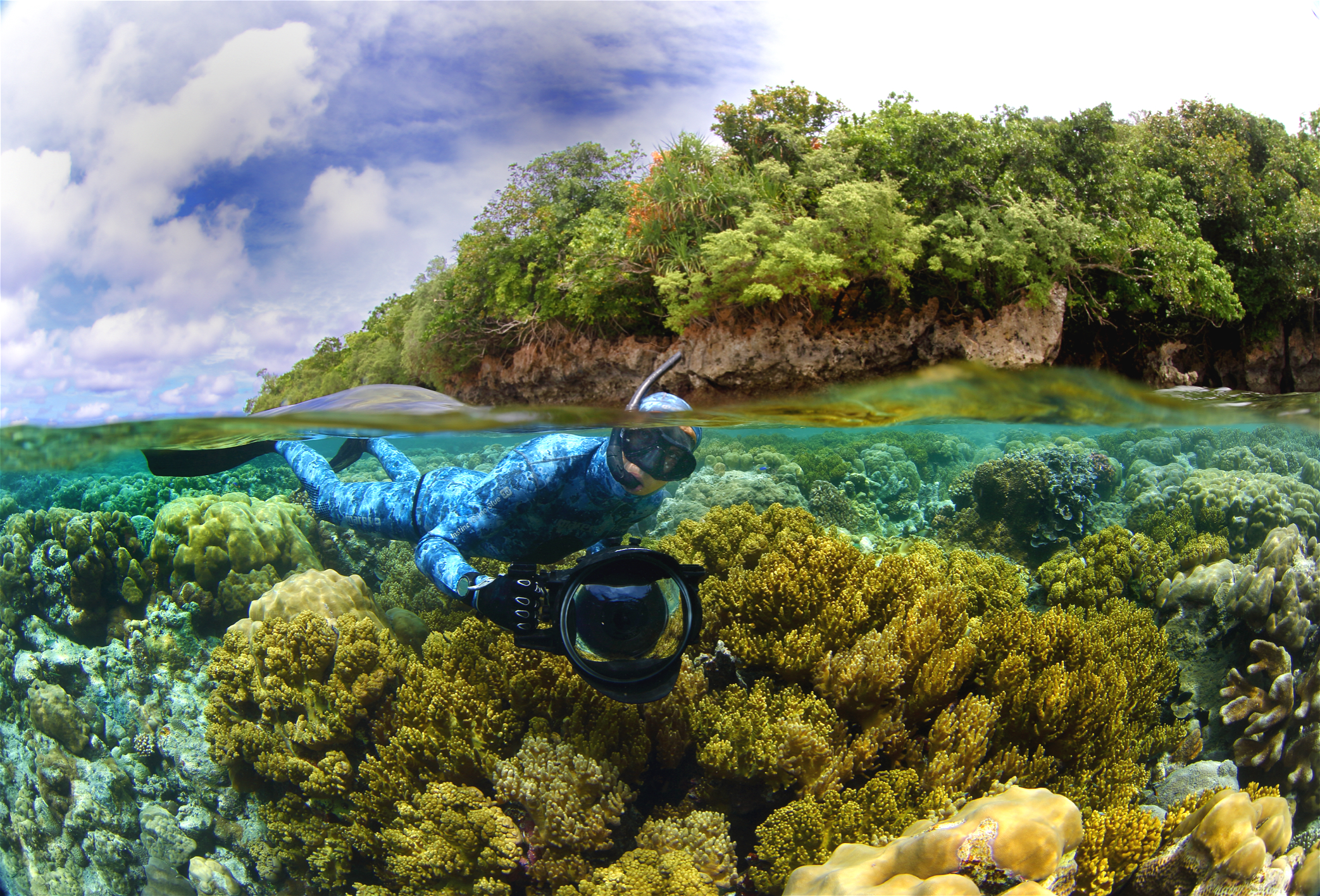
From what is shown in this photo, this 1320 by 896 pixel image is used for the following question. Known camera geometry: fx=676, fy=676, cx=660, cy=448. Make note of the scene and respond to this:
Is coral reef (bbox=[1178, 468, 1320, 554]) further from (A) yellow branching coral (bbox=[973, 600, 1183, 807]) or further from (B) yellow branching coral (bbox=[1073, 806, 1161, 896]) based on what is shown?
(B) yellow branching coral (bbox=[1073, 806, 1161, 896])

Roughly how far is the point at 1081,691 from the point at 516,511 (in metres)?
2.06

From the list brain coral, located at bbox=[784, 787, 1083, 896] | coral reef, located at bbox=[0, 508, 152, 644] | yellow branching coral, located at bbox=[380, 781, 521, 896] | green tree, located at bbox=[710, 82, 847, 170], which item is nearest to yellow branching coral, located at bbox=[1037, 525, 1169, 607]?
brain coral, located at bbox=[784, 787, 1083, 896]

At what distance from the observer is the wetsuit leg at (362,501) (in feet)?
9.01

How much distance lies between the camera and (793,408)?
4.06 meters

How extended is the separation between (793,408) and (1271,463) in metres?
2.25

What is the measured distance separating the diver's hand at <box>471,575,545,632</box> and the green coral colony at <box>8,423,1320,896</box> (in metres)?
0.15

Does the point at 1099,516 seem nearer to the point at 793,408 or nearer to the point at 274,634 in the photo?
the point at 793,408

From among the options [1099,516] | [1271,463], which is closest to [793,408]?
[1099,516]

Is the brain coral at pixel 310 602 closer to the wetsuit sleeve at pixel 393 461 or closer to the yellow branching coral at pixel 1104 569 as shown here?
the wetsuit sleeve at pixel 393 461

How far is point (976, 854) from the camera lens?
5.83 ft

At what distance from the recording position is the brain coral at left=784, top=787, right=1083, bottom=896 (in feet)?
5.83

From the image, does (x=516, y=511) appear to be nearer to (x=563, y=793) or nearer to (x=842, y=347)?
(x=563, y=793)

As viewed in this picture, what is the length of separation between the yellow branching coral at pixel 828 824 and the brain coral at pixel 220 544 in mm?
1959

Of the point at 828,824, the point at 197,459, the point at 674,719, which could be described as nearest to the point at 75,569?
the point at 197,459
